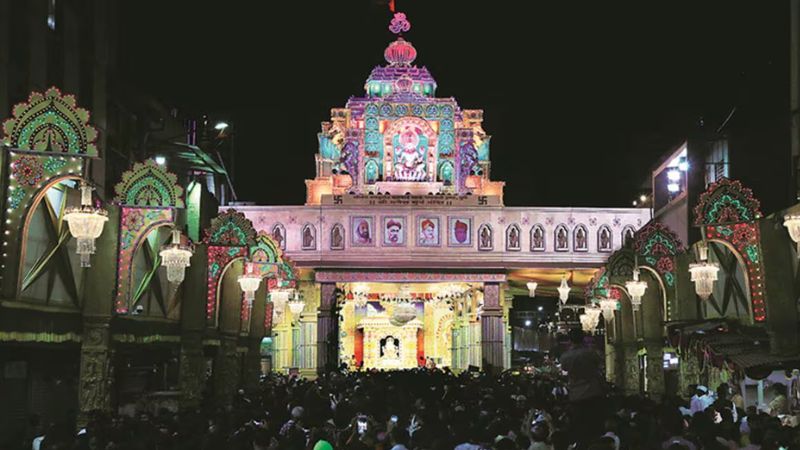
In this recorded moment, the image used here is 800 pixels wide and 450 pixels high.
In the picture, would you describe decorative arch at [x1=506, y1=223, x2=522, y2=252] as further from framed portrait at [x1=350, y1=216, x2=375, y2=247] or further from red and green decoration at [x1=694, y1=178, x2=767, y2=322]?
red and green decoration at [x1=694, y1=178, x2=767, y2=322]

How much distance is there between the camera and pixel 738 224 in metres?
22.1

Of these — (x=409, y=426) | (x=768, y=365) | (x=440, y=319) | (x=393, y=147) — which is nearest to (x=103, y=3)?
(x=409, y=426)

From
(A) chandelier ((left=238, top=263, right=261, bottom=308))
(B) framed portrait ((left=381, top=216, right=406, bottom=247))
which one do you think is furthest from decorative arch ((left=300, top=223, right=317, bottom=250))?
(A) chandelier ((left=238, top=263, right=261, bottom=308))

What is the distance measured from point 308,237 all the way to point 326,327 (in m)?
4.65

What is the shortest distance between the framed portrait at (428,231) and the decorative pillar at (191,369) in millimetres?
25458

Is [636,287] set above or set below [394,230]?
below

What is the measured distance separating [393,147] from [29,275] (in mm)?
39665

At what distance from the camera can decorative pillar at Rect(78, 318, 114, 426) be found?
21.3 meters

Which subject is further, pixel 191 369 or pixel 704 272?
pixel 191 369

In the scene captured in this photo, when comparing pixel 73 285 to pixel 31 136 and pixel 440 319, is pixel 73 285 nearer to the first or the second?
pixel 31 136

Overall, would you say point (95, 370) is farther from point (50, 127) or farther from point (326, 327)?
point (326, 327)

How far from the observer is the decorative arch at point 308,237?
174ft

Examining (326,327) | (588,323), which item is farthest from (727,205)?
(326,327)

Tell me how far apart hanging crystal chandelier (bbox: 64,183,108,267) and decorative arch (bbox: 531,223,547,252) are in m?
36.5
